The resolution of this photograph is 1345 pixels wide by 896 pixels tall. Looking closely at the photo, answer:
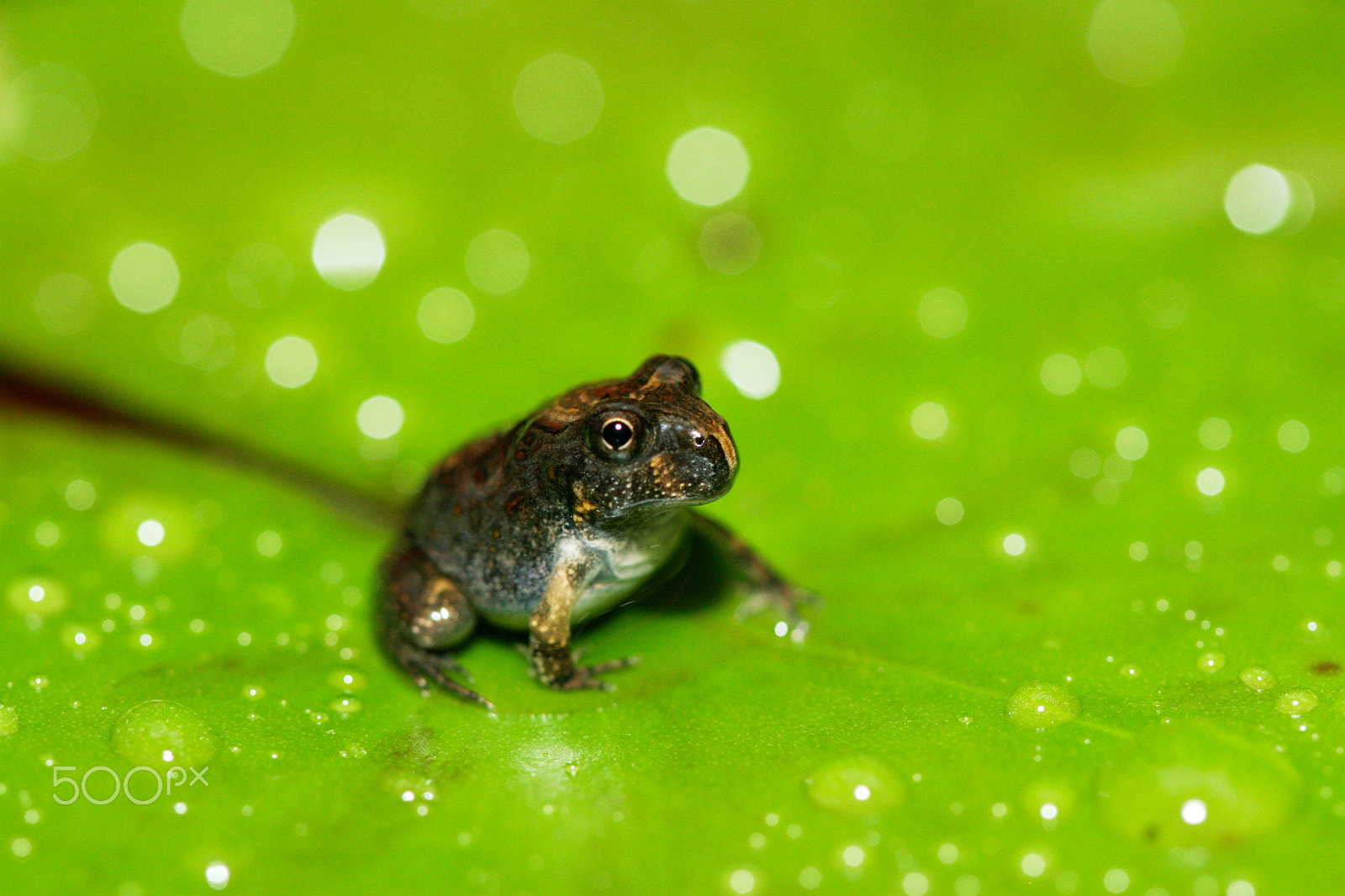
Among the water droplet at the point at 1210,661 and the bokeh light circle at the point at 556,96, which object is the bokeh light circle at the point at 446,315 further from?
the water droplet at the point at 1210,661

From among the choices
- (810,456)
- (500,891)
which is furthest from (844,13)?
(500,891)

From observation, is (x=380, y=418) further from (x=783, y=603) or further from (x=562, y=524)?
(x=783, y=603)

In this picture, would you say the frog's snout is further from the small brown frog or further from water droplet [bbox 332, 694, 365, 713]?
water droplet [bbox 332, 694, 365, 713]

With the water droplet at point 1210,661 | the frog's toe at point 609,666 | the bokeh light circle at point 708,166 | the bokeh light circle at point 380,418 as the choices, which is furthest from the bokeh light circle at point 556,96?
the water droplet at point 1210,661

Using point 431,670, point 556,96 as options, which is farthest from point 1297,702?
point 556,96

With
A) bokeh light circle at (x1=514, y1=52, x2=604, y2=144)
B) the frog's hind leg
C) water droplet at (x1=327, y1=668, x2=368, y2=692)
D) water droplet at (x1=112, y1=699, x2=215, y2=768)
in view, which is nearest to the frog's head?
the frog's hind leg

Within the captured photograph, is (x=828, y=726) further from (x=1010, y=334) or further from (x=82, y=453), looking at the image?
(x=82, y=453)
